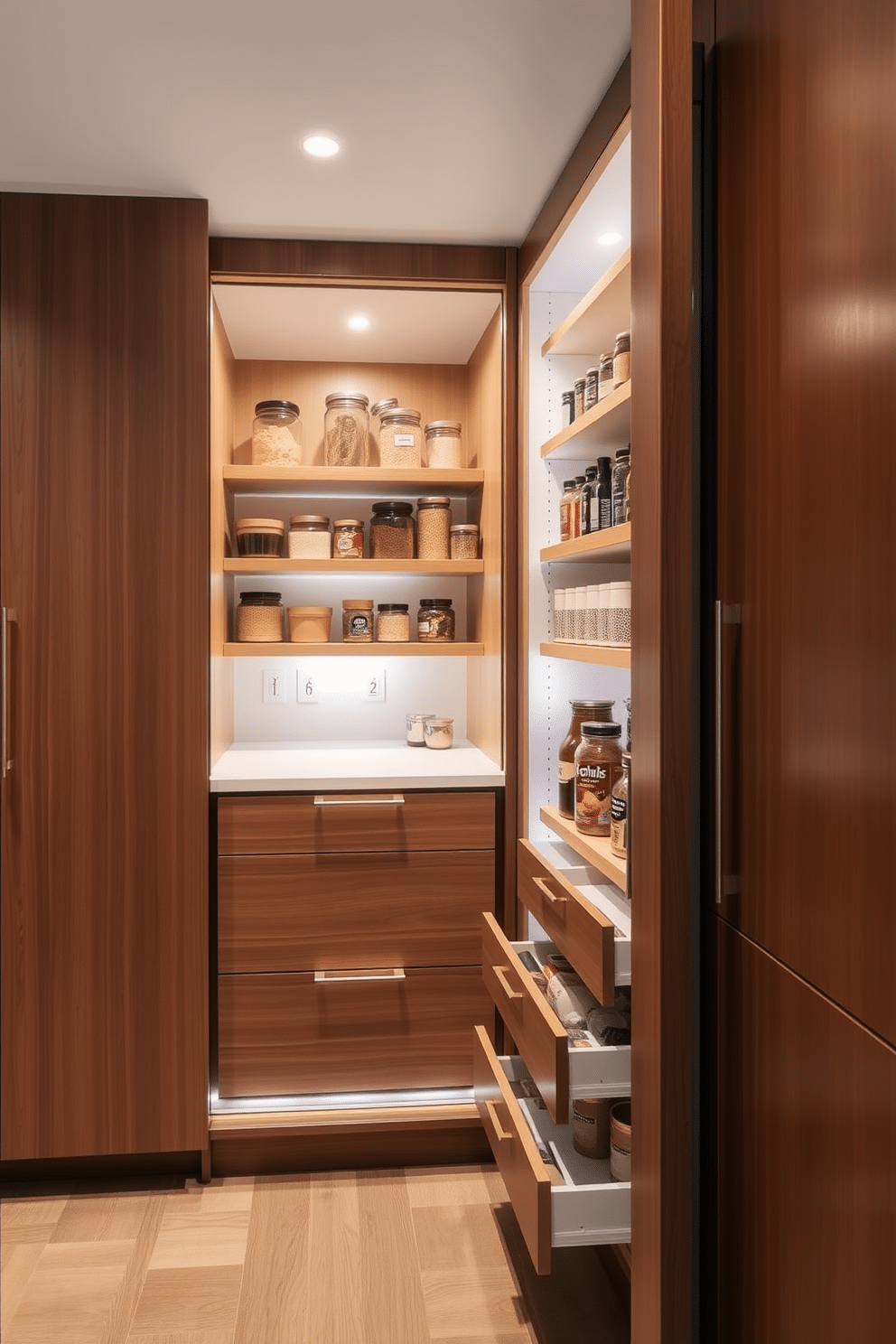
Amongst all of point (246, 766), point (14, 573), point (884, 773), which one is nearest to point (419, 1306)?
point (246, 766)

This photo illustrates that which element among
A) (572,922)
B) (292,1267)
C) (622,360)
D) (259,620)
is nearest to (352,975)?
(292,1267)

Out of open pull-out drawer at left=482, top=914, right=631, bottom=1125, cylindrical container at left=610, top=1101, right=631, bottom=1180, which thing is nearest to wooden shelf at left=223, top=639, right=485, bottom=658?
open pull-out drawer at left=482, top=914, right=631, bottom=1125

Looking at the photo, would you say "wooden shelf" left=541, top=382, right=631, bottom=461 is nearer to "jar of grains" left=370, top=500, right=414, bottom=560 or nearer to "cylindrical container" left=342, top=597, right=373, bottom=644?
"jar of grains" left=370, top=500, right=414, bottom=560

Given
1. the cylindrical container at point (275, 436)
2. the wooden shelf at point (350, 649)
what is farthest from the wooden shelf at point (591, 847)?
the cylindrical container at point (275, 436)

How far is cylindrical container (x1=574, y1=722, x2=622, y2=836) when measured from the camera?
1.88m

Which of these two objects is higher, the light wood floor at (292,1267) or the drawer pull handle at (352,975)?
the drawer pull handle at (352,975)

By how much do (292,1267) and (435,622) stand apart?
5.14ft

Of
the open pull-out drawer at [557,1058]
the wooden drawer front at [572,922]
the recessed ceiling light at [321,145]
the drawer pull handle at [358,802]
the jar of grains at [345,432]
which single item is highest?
the recessed ceiling light at [321,145]

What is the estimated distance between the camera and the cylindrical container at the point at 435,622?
2.76 meters

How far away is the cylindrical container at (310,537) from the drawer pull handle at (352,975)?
1.09 m

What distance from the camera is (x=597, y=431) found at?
1.95 metres

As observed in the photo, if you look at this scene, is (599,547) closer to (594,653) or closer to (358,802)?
(594,653)

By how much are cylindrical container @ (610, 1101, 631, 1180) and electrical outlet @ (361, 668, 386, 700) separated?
160 cm

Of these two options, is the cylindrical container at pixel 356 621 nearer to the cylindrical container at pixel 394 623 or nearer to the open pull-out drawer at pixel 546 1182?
the cylindrical container at pixel 394 623
